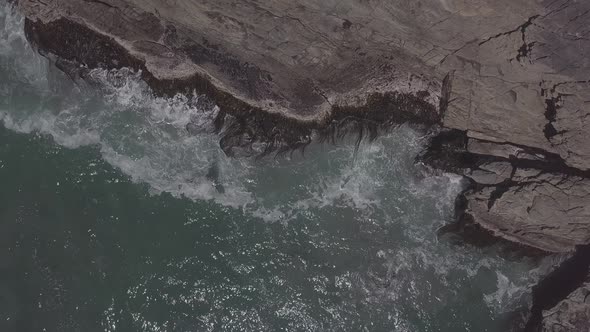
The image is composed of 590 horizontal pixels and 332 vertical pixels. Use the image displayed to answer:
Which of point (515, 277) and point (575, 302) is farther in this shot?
point (515, 277)

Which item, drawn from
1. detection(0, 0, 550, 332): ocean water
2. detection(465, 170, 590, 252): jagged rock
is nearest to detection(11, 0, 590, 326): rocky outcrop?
detection(465, 170, 590, 252): jagged rock

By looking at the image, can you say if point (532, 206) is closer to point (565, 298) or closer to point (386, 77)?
point (565, 298)

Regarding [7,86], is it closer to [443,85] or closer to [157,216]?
[157,216]

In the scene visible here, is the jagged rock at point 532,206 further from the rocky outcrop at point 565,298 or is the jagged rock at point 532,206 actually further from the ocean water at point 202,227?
the ocean water at point 202,227

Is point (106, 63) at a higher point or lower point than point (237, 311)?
higher

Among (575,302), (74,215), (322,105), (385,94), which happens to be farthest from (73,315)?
(575,302)

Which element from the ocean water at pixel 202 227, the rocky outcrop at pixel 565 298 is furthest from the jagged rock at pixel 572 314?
the ocean water at pixel 202 227

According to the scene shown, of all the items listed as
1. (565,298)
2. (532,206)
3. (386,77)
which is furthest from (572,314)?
(386,77)
